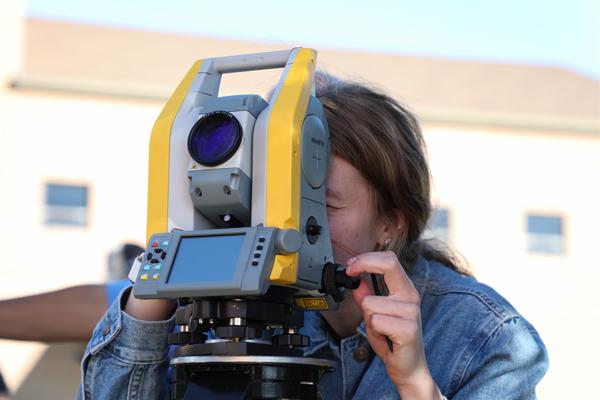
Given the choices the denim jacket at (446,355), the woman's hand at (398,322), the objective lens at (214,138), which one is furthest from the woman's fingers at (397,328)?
the objective lens at (214,138)

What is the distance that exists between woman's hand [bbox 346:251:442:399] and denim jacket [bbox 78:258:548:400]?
0.66 feet

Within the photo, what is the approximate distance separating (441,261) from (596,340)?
13.1m

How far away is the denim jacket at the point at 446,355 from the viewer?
201 cm

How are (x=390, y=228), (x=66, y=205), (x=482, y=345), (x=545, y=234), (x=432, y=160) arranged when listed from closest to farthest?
(x=482, y=345) → (x=390, y=228) → (x=432, y=160) → (x=66, y=205) → (x=545, y=234)

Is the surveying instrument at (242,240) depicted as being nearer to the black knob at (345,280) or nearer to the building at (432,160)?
the black knob at (345,280)

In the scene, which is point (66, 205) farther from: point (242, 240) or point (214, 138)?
point (242, 240)

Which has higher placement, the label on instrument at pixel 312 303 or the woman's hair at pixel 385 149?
the woman's hair at pixel 385 149

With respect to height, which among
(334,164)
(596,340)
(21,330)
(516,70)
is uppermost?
(516,70)

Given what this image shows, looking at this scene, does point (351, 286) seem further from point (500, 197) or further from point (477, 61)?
point (477, 61)

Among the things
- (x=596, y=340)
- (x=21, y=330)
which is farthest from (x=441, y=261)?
(x=596, y=340)

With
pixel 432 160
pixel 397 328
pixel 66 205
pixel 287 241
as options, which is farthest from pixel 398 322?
pixel 66 205

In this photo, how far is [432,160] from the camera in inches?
554

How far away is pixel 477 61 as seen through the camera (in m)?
20.0

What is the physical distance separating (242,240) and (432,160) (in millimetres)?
12534
